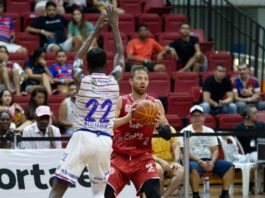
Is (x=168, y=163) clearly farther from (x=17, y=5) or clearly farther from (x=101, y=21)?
(x=17, y=5)

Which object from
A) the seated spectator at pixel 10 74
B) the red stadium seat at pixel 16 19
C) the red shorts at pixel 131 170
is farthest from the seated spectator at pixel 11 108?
the red shorts at pixel 131 170

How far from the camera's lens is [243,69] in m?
19.6

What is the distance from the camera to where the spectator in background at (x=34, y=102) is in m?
16.9

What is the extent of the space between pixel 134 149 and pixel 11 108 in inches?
198

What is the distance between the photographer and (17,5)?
21469 millimetres

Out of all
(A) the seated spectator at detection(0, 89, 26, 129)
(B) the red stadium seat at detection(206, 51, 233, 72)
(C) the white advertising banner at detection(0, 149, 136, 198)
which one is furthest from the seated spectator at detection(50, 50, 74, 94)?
(C) the white advertising banner at detection(0, 149, 136, 198)

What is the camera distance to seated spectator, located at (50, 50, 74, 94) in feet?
62.4

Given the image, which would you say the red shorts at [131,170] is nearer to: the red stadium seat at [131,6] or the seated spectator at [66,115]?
the seated spectator at [66,115]

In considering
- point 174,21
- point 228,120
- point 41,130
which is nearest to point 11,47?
point 174,21

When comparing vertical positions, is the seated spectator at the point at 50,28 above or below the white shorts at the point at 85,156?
above

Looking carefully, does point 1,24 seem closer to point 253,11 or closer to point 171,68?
point 171,68

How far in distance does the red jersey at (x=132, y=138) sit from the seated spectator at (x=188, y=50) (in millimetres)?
7665

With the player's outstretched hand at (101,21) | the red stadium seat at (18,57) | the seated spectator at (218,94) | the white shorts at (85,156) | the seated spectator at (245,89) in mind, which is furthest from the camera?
the red stadium seat at (18,57)

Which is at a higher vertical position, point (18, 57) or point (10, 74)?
point (18, 57)
